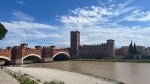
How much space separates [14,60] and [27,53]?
192 inches

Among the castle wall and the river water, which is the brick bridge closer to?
the river water

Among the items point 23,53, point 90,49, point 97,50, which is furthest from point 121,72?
Answer: point 90,49

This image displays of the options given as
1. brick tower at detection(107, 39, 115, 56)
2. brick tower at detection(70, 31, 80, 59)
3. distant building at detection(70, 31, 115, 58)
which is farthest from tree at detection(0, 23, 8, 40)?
brick tower at detection(107, 39, 115, 56)

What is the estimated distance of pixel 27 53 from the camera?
5541 cm

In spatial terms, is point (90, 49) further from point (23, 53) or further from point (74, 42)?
point (23, 53)

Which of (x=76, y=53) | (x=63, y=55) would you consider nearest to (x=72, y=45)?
(x=76, y=53)

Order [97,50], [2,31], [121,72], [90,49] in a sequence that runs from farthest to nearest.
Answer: [90,49] < [97,50] < [2,31] < [121,72]

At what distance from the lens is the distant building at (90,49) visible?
8688cm

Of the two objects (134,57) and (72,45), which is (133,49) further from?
(72,45)

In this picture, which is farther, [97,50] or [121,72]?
[97,50]

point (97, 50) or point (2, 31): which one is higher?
point (2, 31)

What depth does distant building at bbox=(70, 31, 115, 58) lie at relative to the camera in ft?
285

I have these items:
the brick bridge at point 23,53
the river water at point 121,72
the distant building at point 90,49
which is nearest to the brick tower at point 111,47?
the distant building at point 90,49

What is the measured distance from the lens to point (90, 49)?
91188 mm
